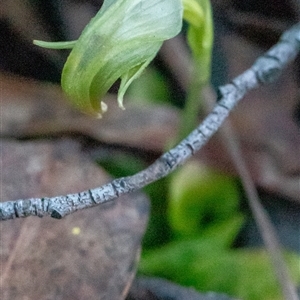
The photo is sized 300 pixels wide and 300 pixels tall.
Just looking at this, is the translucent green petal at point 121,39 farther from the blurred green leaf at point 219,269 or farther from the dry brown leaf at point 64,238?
the blurred green leaf at point 219,269

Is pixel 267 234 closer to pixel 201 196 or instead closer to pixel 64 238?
pixel 201 196

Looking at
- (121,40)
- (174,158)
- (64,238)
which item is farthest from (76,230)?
(121,40)

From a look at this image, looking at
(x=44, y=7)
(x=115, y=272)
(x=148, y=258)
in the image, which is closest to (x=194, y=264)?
(x=148, y=258)

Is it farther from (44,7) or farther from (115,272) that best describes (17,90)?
(115,272)

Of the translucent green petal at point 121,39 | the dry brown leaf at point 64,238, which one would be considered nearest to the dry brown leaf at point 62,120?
the dry brown leaf at point 64,238

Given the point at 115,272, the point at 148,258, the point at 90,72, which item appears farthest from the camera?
the point at 148,258

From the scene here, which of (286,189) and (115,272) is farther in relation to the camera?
(286,189)

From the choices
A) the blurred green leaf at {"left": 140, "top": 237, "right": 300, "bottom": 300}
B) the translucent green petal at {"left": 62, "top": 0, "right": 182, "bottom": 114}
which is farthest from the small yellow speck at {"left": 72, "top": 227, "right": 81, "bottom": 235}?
the translucent green petal at {"left": 62, "top": 0, "right": 182, "bottom": 114}

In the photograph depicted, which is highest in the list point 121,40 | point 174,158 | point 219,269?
point 121,40
